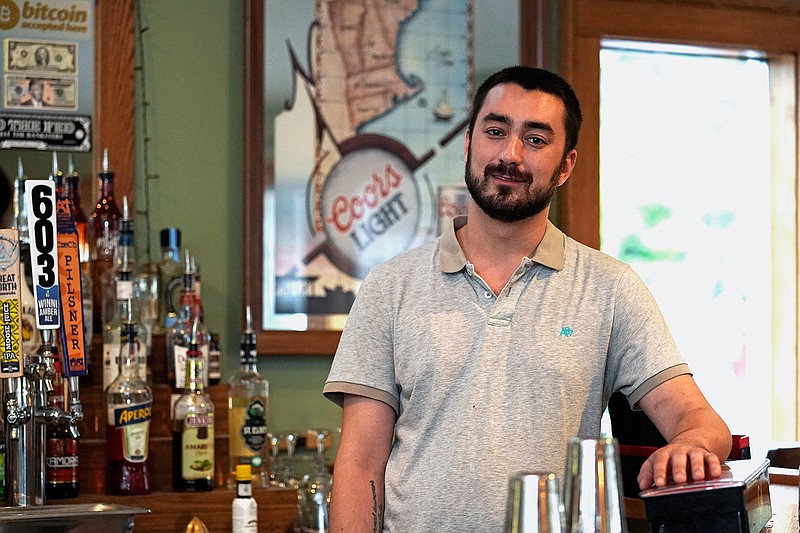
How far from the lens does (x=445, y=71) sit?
9.80ft

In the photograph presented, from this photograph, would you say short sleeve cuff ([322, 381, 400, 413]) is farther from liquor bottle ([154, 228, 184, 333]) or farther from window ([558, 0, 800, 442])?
window ([558, 0, 800, 442])

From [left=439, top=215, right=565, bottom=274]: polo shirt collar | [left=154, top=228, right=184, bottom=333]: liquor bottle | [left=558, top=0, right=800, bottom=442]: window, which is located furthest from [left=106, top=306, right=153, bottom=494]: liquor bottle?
[left=558, top=0, right=800, bottom=442]: window

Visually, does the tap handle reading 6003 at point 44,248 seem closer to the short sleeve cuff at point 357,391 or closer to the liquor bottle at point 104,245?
the liquor bottle at point 104,245

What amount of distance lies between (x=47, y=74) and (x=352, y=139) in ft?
2.60

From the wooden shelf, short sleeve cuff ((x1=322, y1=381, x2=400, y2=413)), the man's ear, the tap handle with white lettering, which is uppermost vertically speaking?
the man's ear

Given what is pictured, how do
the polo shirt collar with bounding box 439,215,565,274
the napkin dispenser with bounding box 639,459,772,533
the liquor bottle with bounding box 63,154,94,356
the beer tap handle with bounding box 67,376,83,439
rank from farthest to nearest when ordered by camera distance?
1. the liquor bottle with bounding box 63,154,94,356
2. the beer tap handle with bounding box 67,376,83,439
3. the polo shirt collar with bounding box 439,215,565,274
4. the napkin dispenser with bounding box 639,459,772,533

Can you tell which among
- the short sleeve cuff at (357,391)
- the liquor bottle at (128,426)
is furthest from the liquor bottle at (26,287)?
the short sleeve cuff at (357,391)

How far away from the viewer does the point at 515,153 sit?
1.69m

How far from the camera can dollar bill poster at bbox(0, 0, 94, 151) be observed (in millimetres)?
2645

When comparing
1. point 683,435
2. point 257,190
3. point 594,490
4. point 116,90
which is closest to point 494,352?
point 683,435

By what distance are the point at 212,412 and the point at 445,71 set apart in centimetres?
118

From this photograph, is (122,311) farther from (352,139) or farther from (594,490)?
(594,490)

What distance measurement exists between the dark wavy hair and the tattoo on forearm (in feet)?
2.01

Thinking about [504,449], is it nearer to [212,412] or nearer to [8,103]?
[212,412]
